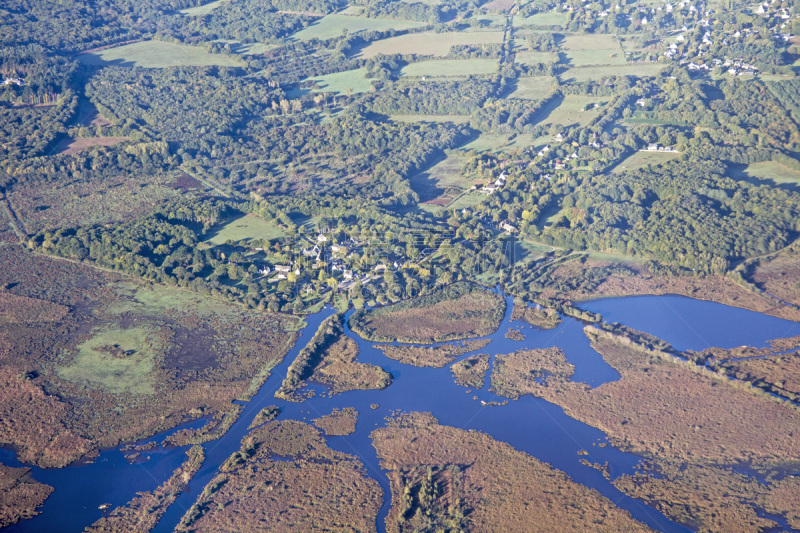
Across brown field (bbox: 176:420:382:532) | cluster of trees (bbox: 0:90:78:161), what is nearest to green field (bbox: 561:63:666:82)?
cluster of trees (bbox: 0:90:78:161)

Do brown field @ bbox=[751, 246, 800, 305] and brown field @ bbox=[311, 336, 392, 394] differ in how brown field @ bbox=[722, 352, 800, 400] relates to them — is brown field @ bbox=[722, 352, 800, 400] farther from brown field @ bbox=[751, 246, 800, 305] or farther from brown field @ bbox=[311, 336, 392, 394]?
brown field @ bbox=[311, 336, 392, 394]

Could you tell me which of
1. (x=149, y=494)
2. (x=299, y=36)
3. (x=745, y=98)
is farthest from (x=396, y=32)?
(x=149, y=494)

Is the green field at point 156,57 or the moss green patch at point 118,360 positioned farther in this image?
the green field at point 156,57

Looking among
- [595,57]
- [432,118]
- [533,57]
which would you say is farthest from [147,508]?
[595,57]

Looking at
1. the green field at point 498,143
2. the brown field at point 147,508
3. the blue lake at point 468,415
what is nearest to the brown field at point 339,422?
the blue lake at point 468,415

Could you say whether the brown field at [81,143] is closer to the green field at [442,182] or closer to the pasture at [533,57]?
the green field at [442,182]

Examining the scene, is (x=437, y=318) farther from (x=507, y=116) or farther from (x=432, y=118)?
(x=432, y=118)
